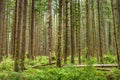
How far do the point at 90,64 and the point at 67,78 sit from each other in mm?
2747

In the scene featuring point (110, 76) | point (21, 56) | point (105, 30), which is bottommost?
point (110, 76)

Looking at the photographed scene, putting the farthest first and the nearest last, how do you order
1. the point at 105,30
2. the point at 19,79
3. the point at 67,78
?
the point at 105,30 → the point at 19,79 → the point at 67,78

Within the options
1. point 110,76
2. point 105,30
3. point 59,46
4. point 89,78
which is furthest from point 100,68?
point 105,30

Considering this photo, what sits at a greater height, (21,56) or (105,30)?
(105,30)

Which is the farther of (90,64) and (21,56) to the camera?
(21,56)

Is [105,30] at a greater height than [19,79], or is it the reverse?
[105,30]

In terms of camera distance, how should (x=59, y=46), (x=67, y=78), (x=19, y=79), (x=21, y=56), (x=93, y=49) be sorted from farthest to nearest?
Result: (x=93, y=49), (x=21, y=56), (x=59, y=46), (x=19, y=79), (x=67, y=78)

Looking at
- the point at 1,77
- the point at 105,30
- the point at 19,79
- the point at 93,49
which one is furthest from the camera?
the point at 105,30

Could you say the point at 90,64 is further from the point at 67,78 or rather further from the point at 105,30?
the point at 105,30

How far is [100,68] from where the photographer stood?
1608 cm

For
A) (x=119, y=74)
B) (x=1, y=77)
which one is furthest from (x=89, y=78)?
(x=1, y=77)

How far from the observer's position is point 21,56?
51.1 feet

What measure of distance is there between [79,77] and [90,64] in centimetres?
216

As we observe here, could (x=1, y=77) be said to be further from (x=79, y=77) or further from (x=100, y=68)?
(x=100, y=68)
